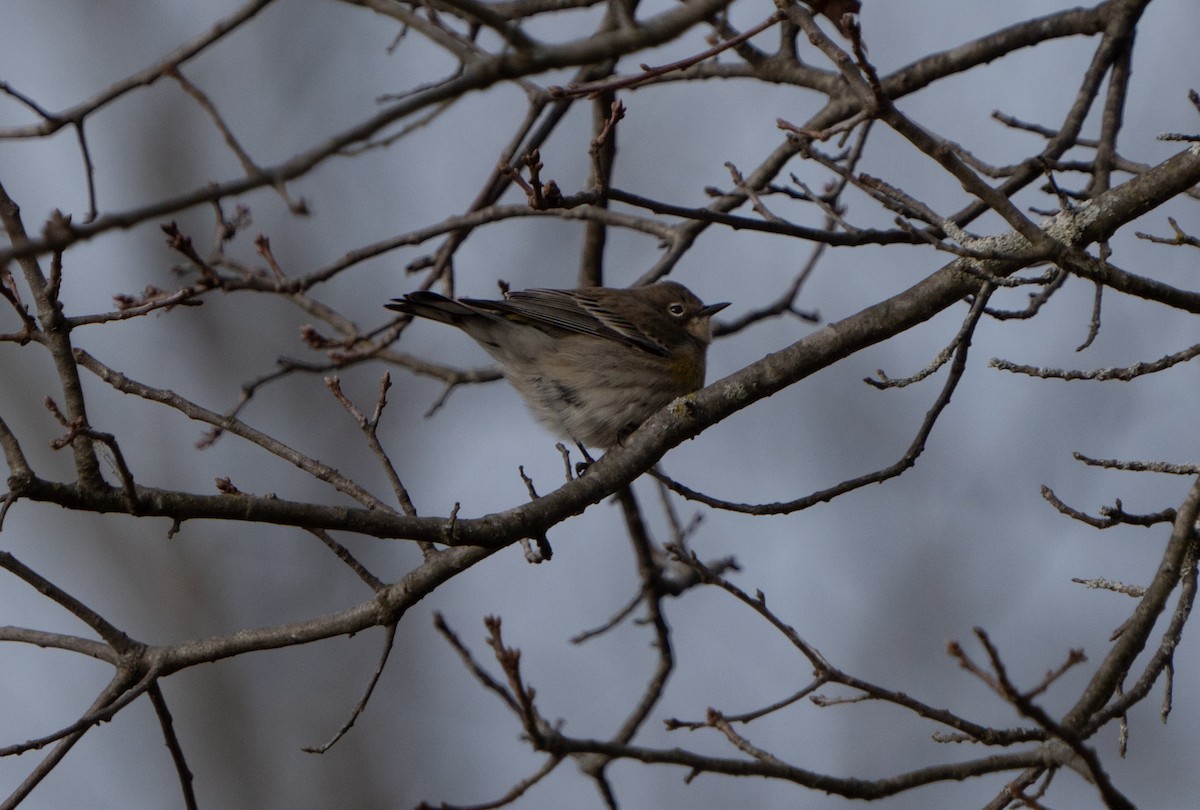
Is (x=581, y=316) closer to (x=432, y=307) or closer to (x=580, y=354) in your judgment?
(x=580, y=354)

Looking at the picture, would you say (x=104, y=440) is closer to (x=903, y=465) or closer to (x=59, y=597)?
(x=59, y=597)

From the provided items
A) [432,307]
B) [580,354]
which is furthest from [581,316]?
[432,307]

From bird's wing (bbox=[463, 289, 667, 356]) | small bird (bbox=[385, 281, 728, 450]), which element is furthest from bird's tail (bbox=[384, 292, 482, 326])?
bird's wing (bbox=[463, 289, 667, 356])

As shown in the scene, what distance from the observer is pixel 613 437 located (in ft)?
23.4

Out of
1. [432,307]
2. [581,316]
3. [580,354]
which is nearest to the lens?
[432,307]

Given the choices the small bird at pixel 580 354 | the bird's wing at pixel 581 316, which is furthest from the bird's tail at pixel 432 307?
the bird's wing at pixel 581 316

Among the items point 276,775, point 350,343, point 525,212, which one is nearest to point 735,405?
point 525,212

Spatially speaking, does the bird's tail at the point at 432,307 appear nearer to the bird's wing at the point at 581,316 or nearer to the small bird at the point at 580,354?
the small bird at the point at 580,354

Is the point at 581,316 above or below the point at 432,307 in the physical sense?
above

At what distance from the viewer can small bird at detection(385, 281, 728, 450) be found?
7117 millimetres

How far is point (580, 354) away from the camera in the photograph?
745 centimetres

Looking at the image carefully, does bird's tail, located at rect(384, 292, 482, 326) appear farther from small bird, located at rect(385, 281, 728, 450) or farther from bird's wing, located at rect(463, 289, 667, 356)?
bird's wing, located at rect(463, 289, 667, 356)

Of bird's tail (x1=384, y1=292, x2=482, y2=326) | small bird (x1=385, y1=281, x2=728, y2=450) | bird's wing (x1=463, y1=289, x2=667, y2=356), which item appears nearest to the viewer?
bird's tail (x1=384, y1=292, x2=482, y2=326)

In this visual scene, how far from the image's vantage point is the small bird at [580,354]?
23.4ft
